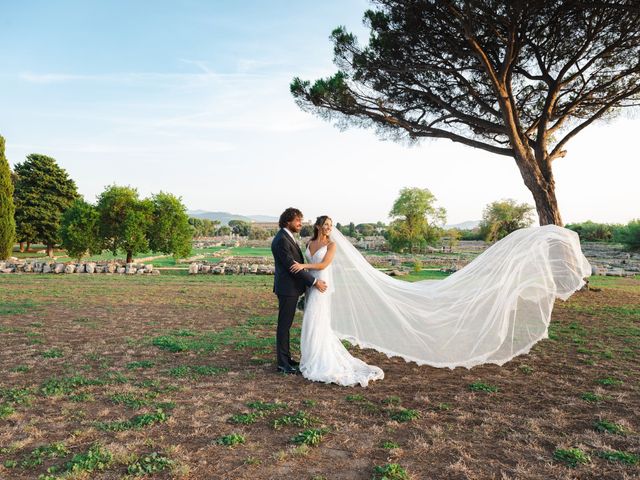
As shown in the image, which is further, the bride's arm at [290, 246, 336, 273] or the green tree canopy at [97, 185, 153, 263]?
the green tree canopy at [97, 185, 153, 263]

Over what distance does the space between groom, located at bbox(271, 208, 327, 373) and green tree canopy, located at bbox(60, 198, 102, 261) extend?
24.4 m

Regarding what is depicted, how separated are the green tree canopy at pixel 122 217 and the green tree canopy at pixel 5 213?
8.19 m

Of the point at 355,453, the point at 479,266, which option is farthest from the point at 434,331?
the point at 355,453

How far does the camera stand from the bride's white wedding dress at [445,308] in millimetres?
6359

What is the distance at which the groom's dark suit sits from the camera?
631 centimetres

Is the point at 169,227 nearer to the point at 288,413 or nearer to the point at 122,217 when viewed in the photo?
the point at 122,217

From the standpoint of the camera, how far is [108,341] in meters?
8.28

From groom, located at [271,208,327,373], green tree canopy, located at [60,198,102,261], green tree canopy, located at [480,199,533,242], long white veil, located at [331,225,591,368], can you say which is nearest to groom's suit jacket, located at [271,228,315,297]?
groom, located at [271,208,327,373]

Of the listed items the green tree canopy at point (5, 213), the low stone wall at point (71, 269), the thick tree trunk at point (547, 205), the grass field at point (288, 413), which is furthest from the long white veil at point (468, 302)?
the green tree canopy at point (5, 213)

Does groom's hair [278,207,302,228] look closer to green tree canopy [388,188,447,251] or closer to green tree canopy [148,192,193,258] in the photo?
green tree canopy [148,192,193,258]

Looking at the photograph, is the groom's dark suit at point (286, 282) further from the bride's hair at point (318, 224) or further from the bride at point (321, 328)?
the bride's hair at point (318, 224)

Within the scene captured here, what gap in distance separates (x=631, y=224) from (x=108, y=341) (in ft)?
155

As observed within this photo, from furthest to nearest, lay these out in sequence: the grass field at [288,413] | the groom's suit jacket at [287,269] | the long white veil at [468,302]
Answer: the long white veil at [468,302]
the groom's suit jacket at [287,269]
the grass field at [288,413]

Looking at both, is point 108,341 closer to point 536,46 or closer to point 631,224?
point 536,46
